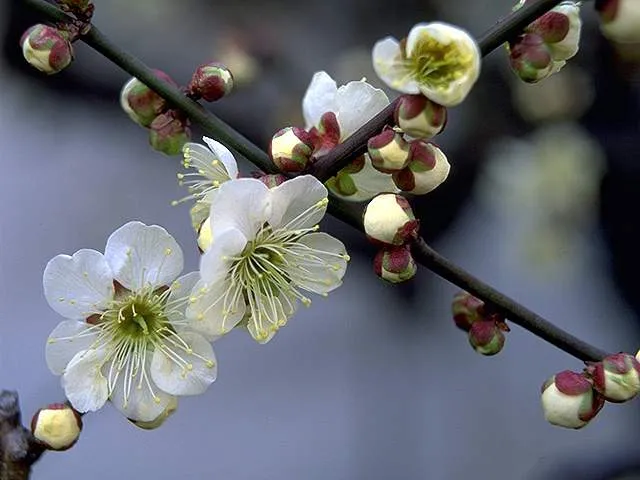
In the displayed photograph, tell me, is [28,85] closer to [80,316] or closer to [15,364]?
[15,364]

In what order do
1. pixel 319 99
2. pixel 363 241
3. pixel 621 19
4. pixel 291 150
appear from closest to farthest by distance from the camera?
pixel 621 19, pixel 291 150, pixel 319 99, pixel 363 241

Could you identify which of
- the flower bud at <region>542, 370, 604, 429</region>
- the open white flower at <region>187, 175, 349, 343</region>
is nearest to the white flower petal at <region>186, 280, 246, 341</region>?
the open white flower at <region>187, 175, 349, 343</region>

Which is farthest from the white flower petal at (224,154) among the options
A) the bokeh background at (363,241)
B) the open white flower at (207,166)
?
the bokeh background at (363,241)

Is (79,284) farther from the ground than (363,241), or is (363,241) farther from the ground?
(79,284)

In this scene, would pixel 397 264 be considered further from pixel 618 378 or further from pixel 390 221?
pixel 618 378

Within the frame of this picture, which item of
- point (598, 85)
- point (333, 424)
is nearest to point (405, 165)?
point (598, 85)

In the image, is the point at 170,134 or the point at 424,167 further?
the point at 170,134

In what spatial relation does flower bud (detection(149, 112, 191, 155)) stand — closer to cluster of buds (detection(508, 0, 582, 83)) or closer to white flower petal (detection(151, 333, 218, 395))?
white flower petal (detection(151, 333, 218, 395))

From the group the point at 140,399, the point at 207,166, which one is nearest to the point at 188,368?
the point at 140,399
